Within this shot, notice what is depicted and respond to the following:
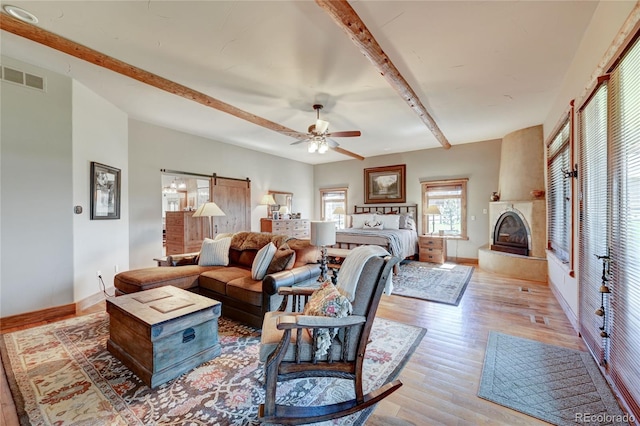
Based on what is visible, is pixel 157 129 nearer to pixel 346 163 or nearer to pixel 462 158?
pixel 346 163

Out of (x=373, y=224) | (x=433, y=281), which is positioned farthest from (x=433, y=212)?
(x=433, y=281)

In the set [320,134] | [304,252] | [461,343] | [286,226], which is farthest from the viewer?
[286,226]

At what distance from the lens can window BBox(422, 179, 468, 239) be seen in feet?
21.9

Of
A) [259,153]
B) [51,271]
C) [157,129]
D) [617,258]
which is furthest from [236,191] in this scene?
[617,258]

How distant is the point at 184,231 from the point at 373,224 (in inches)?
186

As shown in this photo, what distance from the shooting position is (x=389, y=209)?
A: 7.75 m

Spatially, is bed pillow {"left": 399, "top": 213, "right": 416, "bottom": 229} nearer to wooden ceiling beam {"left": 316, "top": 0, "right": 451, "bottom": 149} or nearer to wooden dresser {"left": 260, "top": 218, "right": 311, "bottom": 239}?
wooden dresser {"left": 260, "top": 218, "right": 311, "bottom": 239}

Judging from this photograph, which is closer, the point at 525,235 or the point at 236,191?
the point at 525,235

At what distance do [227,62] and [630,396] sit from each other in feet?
14.6

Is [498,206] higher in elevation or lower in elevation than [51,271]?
higher

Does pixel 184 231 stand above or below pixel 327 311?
above

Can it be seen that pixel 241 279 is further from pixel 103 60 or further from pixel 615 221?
pixel 615 221

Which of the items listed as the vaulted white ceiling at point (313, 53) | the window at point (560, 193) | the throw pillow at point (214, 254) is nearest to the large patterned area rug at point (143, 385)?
the throw pillow at point (214, 254)

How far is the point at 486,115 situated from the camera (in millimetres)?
4566
